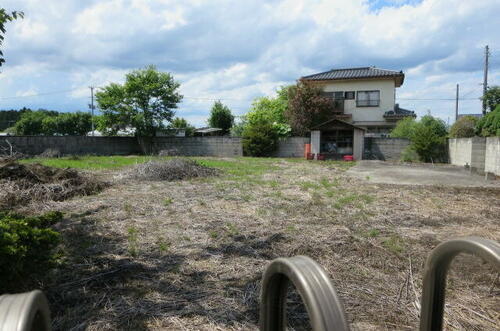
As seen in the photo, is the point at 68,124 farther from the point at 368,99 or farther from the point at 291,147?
the point at 368,99

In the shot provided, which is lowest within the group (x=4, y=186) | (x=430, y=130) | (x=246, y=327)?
(x=246, y=327)

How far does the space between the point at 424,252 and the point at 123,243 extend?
352cm

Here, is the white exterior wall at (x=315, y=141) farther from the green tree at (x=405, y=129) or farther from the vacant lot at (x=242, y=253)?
the vacant lot at (x=242, y=253)

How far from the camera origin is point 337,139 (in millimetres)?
21203

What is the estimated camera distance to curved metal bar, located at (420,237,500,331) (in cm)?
165

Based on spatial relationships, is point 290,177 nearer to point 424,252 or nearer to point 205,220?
point 205,220

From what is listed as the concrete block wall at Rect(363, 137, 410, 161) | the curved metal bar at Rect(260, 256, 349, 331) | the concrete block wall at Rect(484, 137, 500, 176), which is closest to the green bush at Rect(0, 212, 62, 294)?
the curved metal bar at Rect(260, 256, 349, 331)

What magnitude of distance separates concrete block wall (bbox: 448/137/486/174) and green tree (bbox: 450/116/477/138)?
3.08 feet

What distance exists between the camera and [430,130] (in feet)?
60.0

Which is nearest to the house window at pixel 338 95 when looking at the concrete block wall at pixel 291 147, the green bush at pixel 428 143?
the concrete block wall at pixel 291 147

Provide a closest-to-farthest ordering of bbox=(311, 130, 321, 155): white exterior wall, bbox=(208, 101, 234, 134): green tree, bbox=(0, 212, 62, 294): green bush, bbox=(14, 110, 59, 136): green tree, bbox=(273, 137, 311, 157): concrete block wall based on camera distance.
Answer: bbox=(0, 212, 62, 294): green bush
bbox=(311, 130, 321, 155): white exterior wall
bbox=(273, 137, 311, 157): concrete block wall
bbox=(208, 101, 234, 134): green tree
bbox=(14, 110, 59, 136): green tree

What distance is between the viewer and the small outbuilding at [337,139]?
20422 millimetres

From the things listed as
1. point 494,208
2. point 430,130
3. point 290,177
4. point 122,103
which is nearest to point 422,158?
point 430,130

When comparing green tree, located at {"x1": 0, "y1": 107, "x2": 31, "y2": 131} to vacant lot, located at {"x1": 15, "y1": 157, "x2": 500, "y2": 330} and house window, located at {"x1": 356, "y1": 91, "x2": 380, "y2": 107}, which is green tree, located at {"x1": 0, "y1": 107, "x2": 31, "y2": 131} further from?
vacant lot, located at {"x1": 15, "y1": 157, "x2": 500, "y2": 330}
